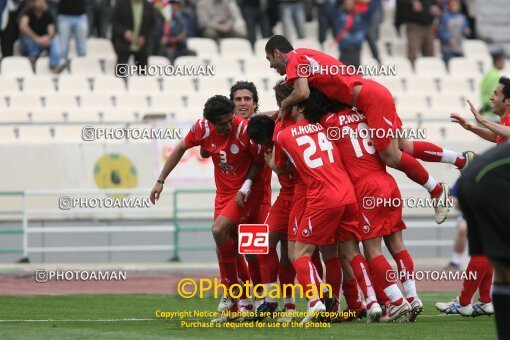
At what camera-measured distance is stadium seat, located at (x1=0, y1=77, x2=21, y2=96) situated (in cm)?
2412

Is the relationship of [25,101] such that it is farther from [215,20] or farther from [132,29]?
[215,20]

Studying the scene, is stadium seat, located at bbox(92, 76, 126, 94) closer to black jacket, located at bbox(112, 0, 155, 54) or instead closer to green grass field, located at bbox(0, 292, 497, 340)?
black jacket, located at bbox(112, 0, 155, 54)

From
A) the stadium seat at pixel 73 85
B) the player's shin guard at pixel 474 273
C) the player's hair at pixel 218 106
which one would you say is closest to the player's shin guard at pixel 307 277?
the player's hair at pixel 218 106

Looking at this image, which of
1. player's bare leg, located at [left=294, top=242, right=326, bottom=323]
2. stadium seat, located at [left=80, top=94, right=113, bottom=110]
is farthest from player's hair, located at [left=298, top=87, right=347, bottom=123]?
stadium seat, located at [left=80, top=94, right=113, bottom=110]

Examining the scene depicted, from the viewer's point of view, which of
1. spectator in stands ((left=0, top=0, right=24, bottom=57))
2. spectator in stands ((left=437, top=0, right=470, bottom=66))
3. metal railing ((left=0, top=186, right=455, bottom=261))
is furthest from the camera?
spectator in stands ((left=437, top=0, right=470, bottom=66))

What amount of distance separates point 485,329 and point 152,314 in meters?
3.90

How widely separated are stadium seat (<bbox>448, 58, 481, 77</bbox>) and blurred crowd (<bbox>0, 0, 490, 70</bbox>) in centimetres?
55

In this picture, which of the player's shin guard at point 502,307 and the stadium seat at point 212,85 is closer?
the player's shin guard at point 502,307

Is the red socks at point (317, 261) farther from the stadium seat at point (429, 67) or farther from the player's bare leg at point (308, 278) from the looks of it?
the stadium seat at point (429, 67)

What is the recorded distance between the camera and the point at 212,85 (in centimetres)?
2470

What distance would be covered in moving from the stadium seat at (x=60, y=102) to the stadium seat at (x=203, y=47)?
9.87ft

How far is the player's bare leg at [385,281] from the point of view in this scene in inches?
476

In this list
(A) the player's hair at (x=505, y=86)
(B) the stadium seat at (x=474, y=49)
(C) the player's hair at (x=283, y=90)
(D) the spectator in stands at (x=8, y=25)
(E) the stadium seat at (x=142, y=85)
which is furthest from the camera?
(B) the stadium seat at (x=474, y=49)

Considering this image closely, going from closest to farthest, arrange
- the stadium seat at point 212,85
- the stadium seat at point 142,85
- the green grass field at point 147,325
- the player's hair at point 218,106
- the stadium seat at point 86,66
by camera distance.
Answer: the green grass field at point 147,325, the player's hair at point 218,106, the stadium seat at point 142,85, the stadium seat at point 212,85, the stadium seat at point 86,66
